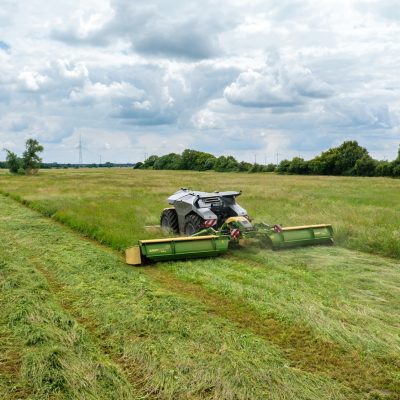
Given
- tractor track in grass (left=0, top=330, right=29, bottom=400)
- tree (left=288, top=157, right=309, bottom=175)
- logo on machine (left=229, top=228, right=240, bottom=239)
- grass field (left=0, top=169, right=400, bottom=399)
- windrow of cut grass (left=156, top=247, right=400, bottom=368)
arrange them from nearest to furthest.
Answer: tractor track in grass (left=0, top=330, right=29, bottom=400) < grass field (left=0, top=169, right=400, bottom=399) < windrow of cut grass (left=156, top=247, right=400, bottom=368) < logo on machine (left=229, top=228, right=240, bottom=239) < tree (left=288, top=157, right=309, bottom=175)

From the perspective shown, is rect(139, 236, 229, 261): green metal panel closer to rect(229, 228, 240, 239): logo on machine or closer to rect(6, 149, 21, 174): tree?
rect(229, 228, 240, 239): logo on machine

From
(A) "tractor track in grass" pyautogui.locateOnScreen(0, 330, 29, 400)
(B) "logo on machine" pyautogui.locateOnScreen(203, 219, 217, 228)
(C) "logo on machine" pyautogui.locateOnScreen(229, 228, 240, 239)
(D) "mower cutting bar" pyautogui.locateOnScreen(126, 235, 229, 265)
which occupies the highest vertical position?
(B) "logo on machine" pyautogui.locateOnScreen(203, 219, 217, 228)

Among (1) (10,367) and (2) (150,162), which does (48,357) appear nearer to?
(1) (10,367)

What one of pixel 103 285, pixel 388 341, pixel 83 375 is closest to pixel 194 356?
pixel 83 375

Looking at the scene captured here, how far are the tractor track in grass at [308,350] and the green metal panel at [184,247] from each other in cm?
259

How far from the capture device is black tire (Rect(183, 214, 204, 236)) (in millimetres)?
12611

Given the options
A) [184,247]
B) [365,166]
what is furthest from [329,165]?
[184,247]

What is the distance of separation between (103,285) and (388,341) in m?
5.11

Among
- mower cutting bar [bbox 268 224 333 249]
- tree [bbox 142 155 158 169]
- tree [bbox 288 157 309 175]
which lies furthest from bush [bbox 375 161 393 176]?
tree [bbox 142 155 158 169]

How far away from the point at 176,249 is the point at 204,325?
429 centimetres

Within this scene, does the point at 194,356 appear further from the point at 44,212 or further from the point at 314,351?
the point at 44,212

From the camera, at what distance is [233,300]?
302 inches

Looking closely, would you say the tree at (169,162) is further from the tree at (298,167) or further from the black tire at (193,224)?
the black tire at (193,224)

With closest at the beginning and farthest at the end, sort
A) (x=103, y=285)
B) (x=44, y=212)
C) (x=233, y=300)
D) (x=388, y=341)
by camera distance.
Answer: (x=388, y=341)
(x=233, y=300)
(x=103, y=285)
(x=44, y=212)
